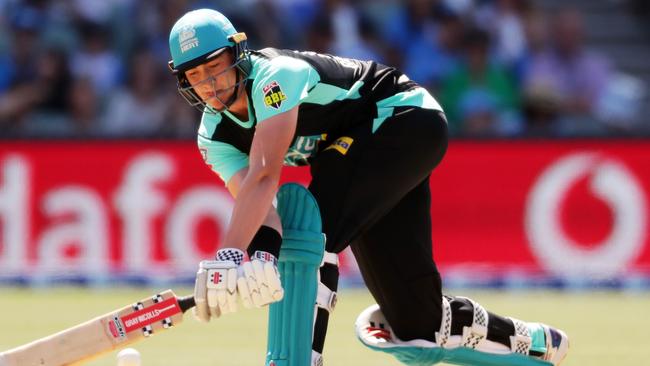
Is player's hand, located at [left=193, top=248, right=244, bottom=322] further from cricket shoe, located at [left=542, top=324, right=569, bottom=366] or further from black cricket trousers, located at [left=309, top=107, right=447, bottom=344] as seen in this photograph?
cricket shoe, located at [left=542, top=324, right=569, bottom=366]

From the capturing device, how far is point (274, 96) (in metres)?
4.19

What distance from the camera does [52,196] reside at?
9.30 meters

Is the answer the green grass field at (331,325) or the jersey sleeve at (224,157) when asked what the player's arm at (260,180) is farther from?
the green grass field at (331,325)

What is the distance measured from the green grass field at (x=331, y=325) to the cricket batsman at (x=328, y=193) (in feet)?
3.02

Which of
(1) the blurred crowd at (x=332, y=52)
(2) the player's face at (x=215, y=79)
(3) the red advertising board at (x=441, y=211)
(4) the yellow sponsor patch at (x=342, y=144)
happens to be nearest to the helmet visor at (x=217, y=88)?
(2) the player's face at (x=215, y=79)

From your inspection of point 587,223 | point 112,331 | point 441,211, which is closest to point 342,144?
point 112,331

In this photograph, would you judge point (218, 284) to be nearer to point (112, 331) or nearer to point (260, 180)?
point (260, 180)

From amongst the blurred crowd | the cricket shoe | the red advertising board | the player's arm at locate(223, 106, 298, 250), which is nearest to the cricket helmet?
the player's arm at locate(223, 106, 298, 250)

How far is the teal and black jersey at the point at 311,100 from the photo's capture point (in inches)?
169

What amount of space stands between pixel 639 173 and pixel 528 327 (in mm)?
4668

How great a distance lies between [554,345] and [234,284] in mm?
1518

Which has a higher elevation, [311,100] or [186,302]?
[311,100]

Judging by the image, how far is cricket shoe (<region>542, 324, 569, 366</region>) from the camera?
16.1ft

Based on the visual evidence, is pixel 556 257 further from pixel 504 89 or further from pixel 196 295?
pixel 196 295
